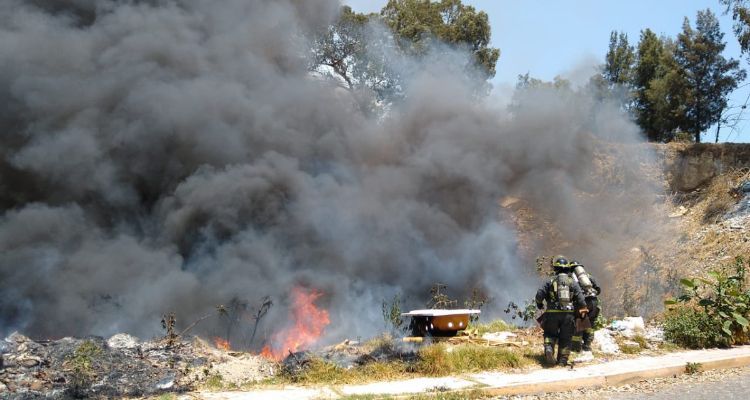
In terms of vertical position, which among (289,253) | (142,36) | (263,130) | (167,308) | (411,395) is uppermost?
(142,36)

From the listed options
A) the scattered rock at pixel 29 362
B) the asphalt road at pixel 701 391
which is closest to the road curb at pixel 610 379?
the asphalt road at pixel 701 391

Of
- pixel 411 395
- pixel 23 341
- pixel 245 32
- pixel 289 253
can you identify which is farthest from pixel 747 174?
pixel 23 341

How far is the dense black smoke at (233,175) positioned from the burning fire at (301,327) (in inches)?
15.0

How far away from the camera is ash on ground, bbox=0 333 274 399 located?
260 inches

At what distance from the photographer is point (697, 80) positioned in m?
21.8

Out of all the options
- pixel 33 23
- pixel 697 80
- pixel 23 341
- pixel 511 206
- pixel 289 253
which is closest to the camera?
pixel 23 341

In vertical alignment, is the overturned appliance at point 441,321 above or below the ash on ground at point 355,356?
above

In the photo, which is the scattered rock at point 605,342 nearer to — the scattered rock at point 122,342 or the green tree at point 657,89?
the scattered rock at point 122,342

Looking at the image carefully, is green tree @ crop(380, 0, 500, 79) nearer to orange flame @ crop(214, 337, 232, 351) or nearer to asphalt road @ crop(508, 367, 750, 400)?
orange flame @ crop(214, 337, 232, 351)

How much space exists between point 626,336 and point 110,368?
825 centimetres

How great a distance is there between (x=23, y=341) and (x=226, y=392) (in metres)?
3.66

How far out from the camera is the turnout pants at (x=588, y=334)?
8729 millimetres

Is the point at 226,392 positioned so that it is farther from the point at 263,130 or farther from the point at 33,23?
the point at 33,23

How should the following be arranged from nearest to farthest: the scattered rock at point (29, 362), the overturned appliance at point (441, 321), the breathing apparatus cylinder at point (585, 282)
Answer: the scattered rock at point (29, 362) → the overturned appliance at point (441, 321) → the breathing apparatus cylinder at point (585, 282)
